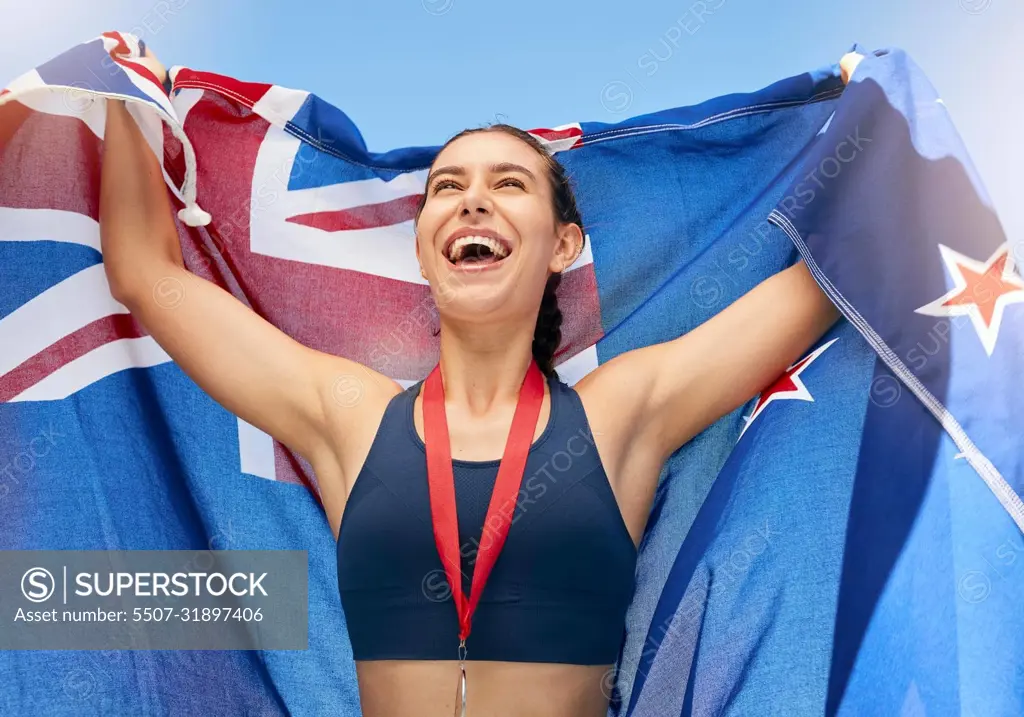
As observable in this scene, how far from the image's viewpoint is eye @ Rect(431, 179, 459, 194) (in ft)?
10.4

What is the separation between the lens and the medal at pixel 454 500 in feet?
8.47

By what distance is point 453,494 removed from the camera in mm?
2672

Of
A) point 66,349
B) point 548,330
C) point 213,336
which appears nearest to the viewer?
point 213,336

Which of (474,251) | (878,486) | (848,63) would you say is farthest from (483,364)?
(848,63)

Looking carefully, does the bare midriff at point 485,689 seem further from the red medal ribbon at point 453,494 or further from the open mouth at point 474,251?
the open mouth at point 474,251

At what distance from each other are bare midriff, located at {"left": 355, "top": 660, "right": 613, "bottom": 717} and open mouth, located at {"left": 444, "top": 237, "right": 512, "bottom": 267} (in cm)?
121

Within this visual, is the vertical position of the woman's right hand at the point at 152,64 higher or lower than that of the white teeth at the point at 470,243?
higher

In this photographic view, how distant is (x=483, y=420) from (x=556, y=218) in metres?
0.77

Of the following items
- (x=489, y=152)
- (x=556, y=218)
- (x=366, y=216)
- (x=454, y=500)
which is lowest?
(x=454, y=500)

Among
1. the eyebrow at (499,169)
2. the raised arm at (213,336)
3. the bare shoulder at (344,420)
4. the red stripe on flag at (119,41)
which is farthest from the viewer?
the red stripe on flag at (119,41)

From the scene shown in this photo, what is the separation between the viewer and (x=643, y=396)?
9.82 feet

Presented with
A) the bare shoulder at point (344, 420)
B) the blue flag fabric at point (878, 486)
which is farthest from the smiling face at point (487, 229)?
the blue flag fabric at point (878, 486)

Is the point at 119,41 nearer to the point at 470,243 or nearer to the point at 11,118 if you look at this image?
the point at 11,118

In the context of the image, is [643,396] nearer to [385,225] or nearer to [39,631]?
[385,225]
